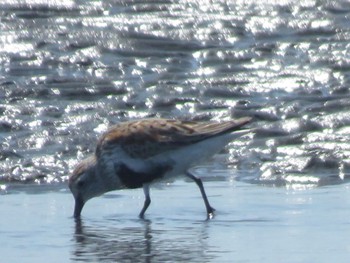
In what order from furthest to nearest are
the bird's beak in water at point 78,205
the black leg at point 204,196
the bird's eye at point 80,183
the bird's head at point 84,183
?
the bird's eye at point 80,183, the bird's head at point 84,183, the bird's beak in water at point 78,205, the black leg at point 204,196

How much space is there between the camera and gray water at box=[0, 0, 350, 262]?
34.6ft

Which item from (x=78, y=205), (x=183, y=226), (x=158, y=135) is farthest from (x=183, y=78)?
(x=183, y=226)

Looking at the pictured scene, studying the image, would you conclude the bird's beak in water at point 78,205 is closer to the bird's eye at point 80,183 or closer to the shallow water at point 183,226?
the shallow water at point 183,226

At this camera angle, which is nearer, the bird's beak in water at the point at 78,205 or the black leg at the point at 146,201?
the black leg at the point at 146,201

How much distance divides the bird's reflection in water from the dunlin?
0.60 meters

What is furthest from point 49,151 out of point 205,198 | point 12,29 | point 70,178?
point 12,29

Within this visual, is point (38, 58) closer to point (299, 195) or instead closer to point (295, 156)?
point (295, 156)

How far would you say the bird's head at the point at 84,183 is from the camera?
39.7 feet

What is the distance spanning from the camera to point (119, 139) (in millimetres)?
12148

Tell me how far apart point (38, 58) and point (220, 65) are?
224 cm

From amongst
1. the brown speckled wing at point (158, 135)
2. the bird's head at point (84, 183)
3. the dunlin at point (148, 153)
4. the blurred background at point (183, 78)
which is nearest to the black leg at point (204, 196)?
the dunlin at point (148, 153)

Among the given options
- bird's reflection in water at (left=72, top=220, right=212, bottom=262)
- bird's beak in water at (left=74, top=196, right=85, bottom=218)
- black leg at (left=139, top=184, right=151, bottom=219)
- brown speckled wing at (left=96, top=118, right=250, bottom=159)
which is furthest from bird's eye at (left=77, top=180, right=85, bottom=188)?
bird's reflection in water at (left=72, top=220, right=212, bottom=262)

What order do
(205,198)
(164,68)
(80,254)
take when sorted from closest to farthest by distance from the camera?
1. (80,254)
2. (205,198)
3. (164,68)

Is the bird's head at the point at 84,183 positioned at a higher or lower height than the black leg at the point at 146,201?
higher
